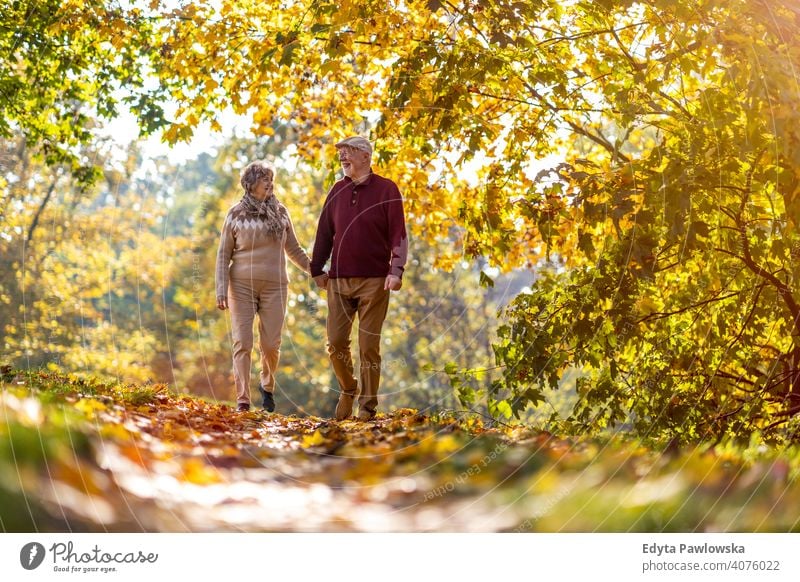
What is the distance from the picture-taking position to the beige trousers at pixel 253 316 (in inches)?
313

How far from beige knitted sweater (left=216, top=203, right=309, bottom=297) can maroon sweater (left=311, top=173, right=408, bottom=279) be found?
72cm

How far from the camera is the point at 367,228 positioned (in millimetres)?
7160

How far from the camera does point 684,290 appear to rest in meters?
7.95

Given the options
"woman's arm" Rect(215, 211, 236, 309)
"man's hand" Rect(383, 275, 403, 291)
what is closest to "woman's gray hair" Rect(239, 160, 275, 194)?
"woman's arm" Rect(215, 211, 236, 309)

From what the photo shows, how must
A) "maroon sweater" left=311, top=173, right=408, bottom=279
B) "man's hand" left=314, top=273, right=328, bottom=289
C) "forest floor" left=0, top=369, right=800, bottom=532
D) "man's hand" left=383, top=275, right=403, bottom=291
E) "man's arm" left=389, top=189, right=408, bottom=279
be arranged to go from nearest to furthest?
"forest floor" left=0, top=369, right=800, bottom=532 < "man's hand" left=383, top=275, right=403, bottom=291 < "man's arm" left=389, top=189, right=408, bottom=279 < "maroon sweater" left=311, top=173, right=408, bottom=279 < "man's hand" left=314, top=273, right=328, bottom=289

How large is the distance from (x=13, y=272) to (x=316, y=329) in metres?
12.9

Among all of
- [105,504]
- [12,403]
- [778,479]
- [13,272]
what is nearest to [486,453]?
[778,479]

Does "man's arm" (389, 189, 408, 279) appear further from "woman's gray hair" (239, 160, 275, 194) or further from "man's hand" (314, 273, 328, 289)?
"woman's gray hair" (239, 160, 275, 194)

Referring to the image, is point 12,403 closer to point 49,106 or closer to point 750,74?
point 750,74

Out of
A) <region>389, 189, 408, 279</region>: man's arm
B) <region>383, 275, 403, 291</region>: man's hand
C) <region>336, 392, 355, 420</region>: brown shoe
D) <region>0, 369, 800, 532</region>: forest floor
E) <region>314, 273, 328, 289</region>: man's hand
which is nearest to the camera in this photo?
<region>0, 369, 800, 532</region>: forest floor

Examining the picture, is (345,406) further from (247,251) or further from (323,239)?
(247,251)

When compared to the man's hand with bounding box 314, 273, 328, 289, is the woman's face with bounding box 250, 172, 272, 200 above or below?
above

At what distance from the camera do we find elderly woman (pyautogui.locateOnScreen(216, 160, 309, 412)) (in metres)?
7.82

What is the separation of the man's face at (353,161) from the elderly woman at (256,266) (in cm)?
88
